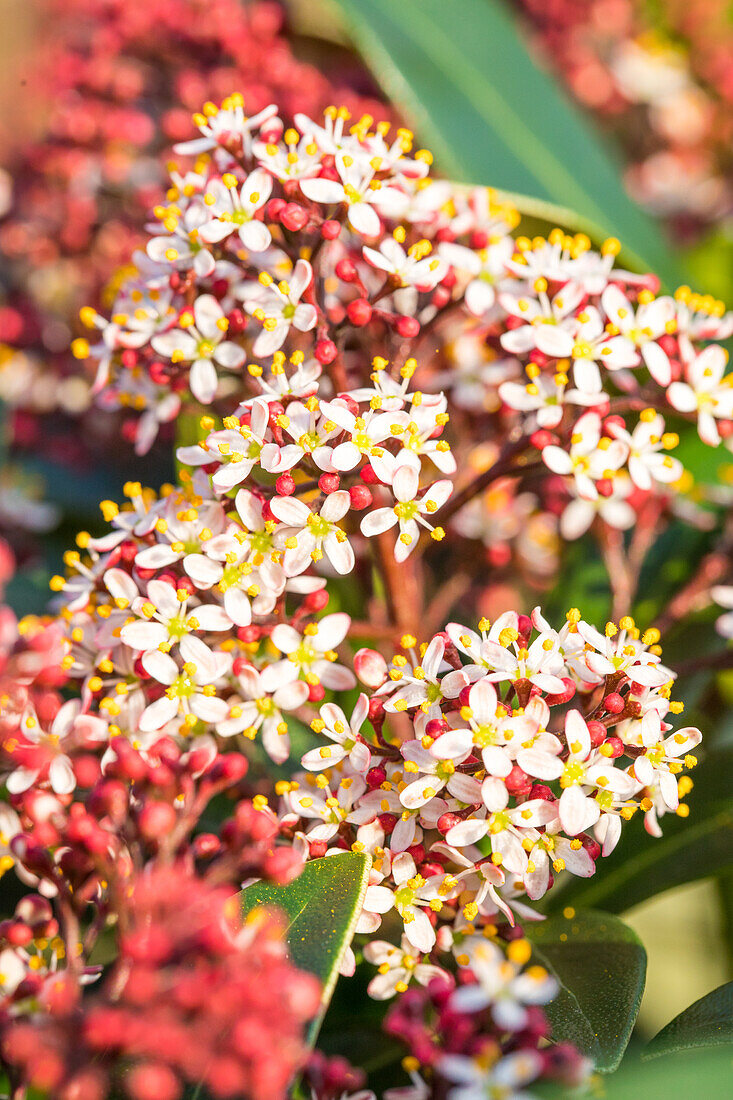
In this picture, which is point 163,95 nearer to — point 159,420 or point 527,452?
point 159,420

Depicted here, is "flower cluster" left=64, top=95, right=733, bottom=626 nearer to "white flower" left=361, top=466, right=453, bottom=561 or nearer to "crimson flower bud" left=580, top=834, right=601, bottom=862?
"white flower" left=361, top=466, right=453, bottom=561

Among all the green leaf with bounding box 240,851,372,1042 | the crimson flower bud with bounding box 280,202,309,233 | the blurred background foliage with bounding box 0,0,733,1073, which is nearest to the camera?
the green leaf with bounding box 240,851,372,1042

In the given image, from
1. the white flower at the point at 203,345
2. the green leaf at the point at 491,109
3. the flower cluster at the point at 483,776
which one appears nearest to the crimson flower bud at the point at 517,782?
the flower cluster at the point at 483,776

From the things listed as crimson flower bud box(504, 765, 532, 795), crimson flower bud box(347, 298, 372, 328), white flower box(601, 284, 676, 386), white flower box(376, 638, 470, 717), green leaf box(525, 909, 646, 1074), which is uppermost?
white flower box(601, 284, 676, 386)

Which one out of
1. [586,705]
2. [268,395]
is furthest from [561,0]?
[586,705]

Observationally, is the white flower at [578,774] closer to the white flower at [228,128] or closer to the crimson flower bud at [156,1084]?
the crimson flower bud at [156,1084]

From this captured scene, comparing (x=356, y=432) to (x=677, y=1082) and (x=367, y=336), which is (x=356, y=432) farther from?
(x=677, y=1082)

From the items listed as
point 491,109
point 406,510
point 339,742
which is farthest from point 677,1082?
point 491,109

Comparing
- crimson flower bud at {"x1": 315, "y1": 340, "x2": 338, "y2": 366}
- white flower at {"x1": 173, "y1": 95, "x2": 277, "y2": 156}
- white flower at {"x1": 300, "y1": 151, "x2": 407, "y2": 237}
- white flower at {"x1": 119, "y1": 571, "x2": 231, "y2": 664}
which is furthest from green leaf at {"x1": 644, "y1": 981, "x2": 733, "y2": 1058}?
white flower at {"x1": 173, "y1": 95, "x2": 277, "y2": 156}
